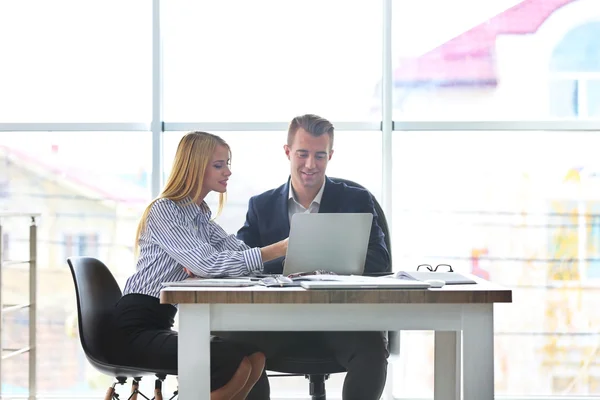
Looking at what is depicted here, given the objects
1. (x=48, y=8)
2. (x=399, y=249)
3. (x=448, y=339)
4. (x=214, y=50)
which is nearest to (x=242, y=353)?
(x=448, y=339)

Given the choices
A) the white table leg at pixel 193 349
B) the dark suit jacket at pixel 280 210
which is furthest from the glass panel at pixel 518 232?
the white table leg at pixel 193 349

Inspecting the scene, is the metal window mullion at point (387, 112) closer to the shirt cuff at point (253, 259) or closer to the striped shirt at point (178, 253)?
the striped shirt at point (178, 253)

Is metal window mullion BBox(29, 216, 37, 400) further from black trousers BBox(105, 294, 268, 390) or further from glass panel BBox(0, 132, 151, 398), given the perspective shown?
black trousers BBox(105, 294, 268, 390)

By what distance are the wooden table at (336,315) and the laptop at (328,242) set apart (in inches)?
14.8

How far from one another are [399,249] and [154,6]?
171 centimetres

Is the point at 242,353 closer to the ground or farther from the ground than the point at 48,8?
closer to the ground

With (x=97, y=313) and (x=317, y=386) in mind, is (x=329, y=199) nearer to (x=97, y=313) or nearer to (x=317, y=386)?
(x=317, y=386)

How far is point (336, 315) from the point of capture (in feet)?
6.92

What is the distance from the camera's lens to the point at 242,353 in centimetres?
253

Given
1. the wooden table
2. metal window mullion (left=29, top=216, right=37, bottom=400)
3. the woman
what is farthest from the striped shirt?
metal window mullion (left=29, top=216, right=37, bottom=400)

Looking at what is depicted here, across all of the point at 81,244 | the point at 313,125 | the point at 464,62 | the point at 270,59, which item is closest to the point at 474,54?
the point at 464,62

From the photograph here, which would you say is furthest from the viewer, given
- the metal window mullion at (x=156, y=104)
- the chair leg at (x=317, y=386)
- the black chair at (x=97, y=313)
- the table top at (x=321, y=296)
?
the metal window mullion at (x=156, y=104)

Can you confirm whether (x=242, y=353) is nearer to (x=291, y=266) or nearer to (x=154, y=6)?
(x=291, y=266)

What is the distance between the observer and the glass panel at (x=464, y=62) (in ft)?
13.9
